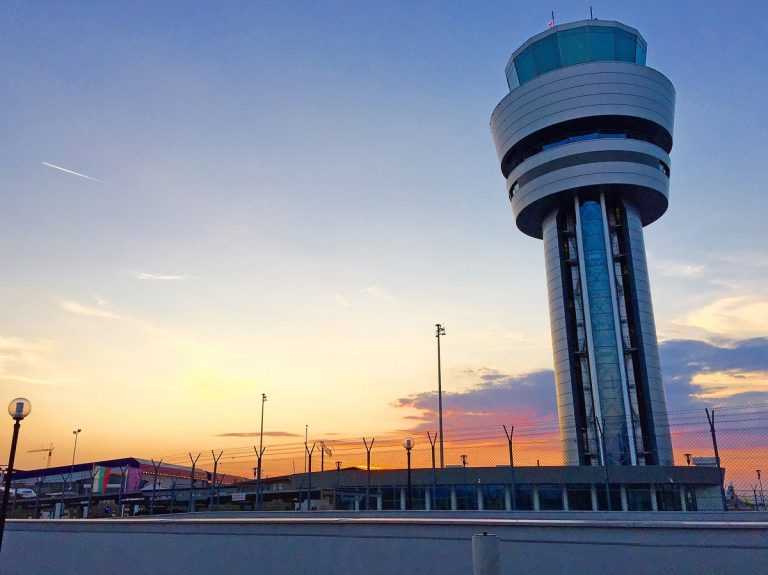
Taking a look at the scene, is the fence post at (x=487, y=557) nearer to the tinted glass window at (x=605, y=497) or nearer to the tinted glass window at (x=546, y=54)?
the tinted glass window at (x=605, y=497)

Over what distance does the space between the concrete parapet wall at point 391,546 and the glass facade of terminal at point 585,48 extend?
61.3 metres

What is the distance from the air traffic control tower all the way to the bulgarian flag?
69749mm

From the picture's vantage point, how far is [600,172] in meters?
61.2

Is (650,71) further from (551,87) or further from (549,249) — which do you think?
(549,249)

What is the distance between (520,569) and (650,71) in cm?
6409

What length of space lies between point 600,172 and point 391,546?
5754 cm

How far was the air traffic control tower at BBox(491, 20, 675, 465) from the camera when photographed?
190 feet

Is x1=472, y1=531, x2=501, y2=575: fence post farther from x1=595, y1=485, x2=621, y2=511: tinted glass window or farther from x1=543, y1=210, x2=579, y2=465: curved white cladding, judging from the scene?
x1=543, y1=210, x2=579, y2=465: curved white cladding

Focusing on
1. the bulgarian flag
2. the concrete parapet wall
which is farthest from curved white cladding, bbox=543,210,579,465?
the bulgarian flag

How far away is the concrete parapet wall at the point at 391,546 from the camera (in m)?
8.51

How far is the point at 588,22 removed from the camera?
64.0 meters

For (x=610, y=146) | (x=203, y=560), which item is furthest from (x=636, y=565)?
(x=610, y=146)

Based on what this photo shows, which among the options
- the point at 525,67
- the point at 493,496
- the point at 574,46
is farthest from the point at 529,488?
the point at 574,46

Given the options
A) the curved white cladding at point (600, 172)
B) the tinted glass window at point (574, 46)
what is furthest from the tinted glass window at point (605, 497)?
the tinted glass window at point (574, 46)
